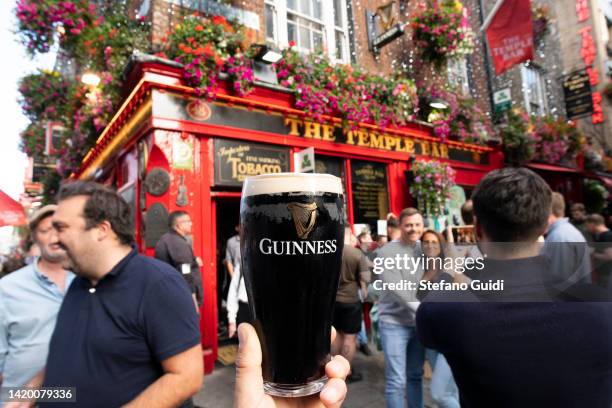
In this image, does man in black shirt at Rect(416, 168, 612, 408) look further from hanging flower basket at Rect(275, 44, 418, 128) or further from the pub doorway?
the pub doorway

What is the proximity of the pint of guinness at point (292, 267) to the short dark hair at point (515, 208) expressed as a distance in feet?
2.25

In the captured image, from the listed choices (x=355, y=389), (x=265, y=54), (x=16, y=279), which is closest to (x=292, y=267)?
(x=16, y=279)

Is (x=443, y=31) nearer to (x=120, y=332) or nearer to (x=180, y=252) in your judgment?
(x=180, y=252)

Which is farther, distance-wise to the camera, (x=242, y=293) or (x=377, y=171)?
(x=377, y=171)

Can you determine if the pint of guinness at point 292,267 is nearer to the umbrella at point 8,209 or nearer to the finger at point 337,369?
the finger at point 337,369

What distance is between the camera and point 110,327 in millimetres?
1263

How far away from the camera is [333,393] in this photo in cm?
75

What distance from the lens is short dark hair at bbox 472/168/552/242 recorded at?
119 centimetres

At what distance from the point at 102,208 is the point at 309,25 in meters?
5.34

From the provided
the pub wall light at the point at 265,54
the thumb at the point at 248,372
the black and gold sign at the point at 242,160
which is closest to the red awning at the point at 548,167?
the black and gold sign at the point at 242,160

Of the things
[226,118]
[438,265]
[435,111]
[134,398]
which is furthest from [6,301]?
[435,111]

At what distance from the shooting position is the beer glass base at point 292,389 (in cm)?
78

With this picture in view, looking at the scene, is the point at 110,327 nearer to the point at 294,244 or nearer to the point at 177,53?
the point at 294,244

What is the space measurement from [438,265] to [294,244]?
2.60 ft
